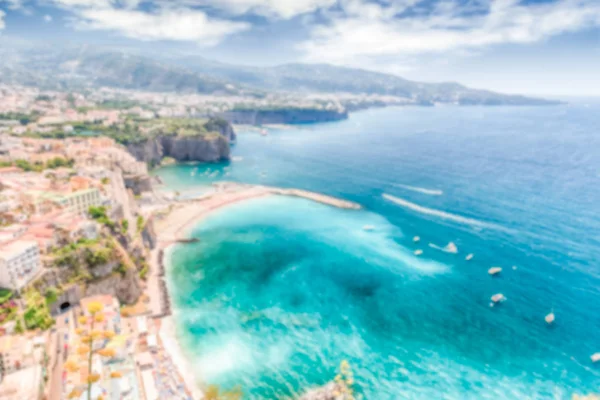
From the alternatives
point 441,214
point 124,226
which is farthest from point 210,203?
point 441,214

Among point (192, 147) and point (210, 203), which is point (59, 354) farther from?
point (192, 147)

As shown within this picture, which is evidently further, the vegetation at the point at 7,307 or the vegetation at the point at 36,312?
the vegetation at the point at 36,312

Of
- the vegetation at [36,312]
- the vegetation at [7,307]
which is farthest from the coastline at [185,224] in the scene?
the vegetation at [7,307]

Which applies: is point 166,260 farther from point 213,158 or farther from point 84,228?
point 213,158

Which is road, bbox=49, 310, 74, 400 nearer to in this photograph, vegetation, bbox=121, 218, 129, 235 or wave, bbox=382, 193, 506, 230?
vegetation, bbox=121, 218, 129, 235

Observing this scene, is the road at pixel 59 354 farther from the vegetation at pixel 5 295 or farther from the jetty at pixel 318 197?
the jetty at pixel 318 197

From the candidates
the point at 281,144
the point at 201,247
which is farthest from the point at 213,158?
the point at 201,247
